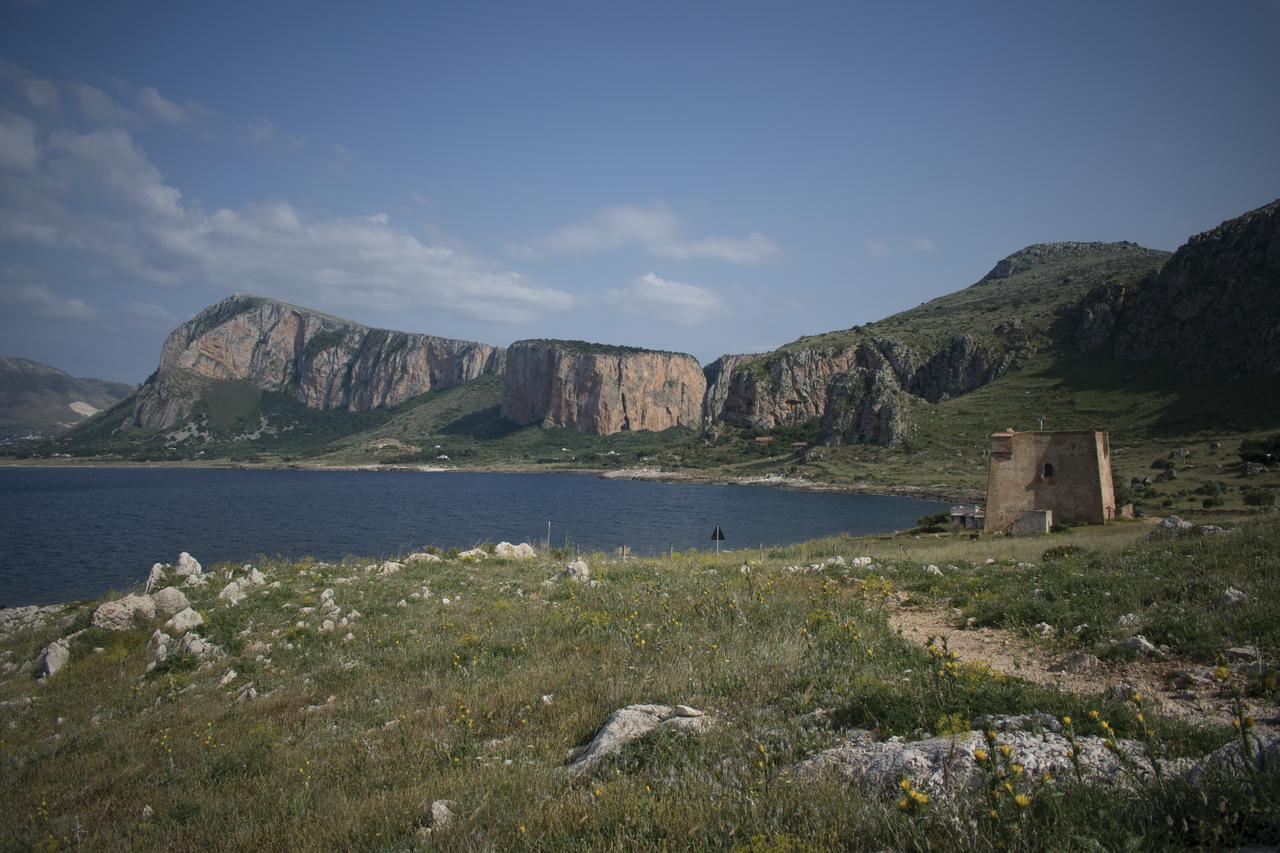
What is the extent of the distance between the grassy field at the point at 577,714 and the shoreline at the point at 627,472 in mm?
69121

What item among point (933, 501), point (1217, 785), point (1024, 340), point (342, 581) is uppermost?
point (1024, 340)

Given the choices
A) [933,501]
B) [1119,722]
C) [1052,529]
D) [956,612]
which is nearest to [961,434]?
[933,501]

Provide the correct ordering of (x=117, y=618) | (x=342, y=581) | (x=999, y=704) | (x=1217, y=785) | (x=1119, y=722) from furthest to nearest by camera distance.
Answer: (x=342, y=581) < (x=117, y=618) < (x=999, y=704) < (x=1119, y=722) < (x=1217, y=785)

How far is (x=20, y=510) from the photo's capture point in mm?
68062

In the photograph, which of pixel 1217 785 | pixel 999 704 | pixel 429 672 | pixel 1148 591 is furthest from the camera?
pixel 1148 591

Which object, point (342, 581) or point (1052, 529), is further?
point (1052, 529)

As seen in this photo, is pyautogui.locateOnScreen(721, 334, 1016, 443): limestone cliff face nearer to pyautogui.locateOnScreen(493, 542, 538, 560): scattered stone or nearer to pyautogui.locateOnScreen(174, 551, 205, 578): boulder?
pyautogui.locateOnScreen(493, 542, 538, 560): scattered stone

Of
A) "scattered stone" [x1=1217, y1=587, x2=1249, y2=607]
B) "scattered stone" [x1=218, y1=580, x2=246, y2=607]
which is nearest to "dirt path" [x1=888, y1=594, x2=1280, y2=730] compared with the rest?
"scattered stone" [x1=1217, y1=587, x2=1249, y2=607]

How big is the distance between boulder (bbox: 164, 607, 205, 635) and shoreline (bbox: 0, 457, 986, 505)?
73678mm

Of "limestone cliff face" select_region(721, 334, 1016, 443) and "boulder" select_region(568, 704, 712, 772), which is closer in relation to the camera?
"boulder" select_region(568, 704, 712, 772)

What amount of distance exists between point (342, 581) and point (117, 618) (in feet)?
12.4

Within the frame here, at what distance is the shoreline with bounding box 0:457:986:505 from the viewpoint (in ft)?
270

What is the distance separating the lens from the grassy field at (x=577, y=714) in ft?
10.9

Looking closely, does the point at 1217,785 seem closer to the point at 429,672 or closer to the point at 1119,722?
the point at 1119,722
